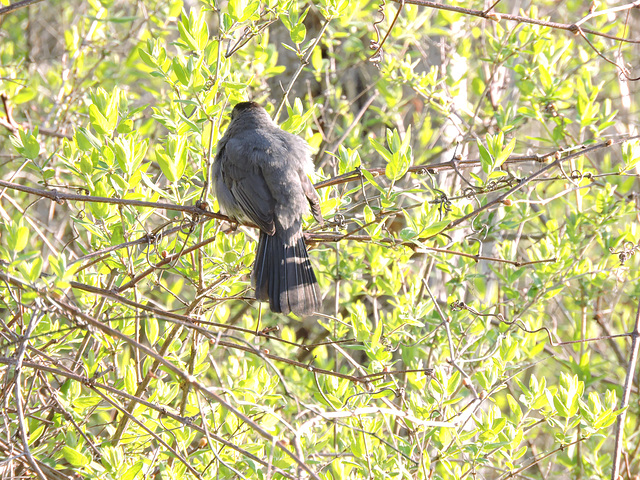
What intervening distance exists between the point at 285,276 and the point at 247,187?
76 cm

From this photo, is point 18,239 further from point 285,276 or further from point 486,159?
point 486,159

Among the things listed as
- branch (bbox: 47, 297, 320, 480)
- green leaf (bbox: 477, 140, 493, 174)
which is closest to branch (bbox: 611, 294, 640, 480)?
green leaf (bbox: 477, 140, 493, 174)

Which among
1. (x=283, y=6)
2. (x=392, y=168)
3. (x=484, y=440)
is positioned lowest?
(x=484, y=440)

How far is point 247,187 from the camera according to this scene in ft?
12.5

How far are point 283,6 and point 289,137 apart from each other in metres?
1.14

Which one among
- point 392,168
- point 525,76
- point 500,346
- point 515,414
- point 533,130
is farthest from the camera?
point 533,130

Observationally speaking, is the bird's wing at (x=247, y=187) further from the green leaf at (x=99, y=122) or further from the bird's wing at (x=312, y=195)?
the green leaf at (x=99, y=122)

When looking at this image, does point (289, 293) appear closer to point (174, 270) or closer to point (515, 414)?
point (174, 270)

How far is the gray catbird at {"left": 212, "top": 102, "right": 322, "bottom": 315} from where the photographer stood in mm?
3275

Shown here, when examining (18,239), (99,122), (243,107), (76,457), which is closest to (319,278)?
(243,107)

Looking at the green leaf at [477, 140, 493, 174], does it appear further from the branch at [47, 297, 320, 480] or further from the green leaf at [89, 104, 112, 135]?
the green leaf at [89, 104, 112, 135]

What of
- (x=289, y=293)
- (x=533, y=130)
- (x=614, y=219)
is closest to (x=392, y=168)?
(x=289, y=293)

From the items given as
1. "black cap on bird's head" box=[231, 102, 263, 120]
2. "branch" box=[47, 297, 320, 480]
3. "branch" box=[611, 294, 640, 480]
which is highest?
"black cap on bird's head" box=[231, 102, 263, 120]

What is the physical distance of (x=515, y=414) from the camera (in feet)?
9.93
